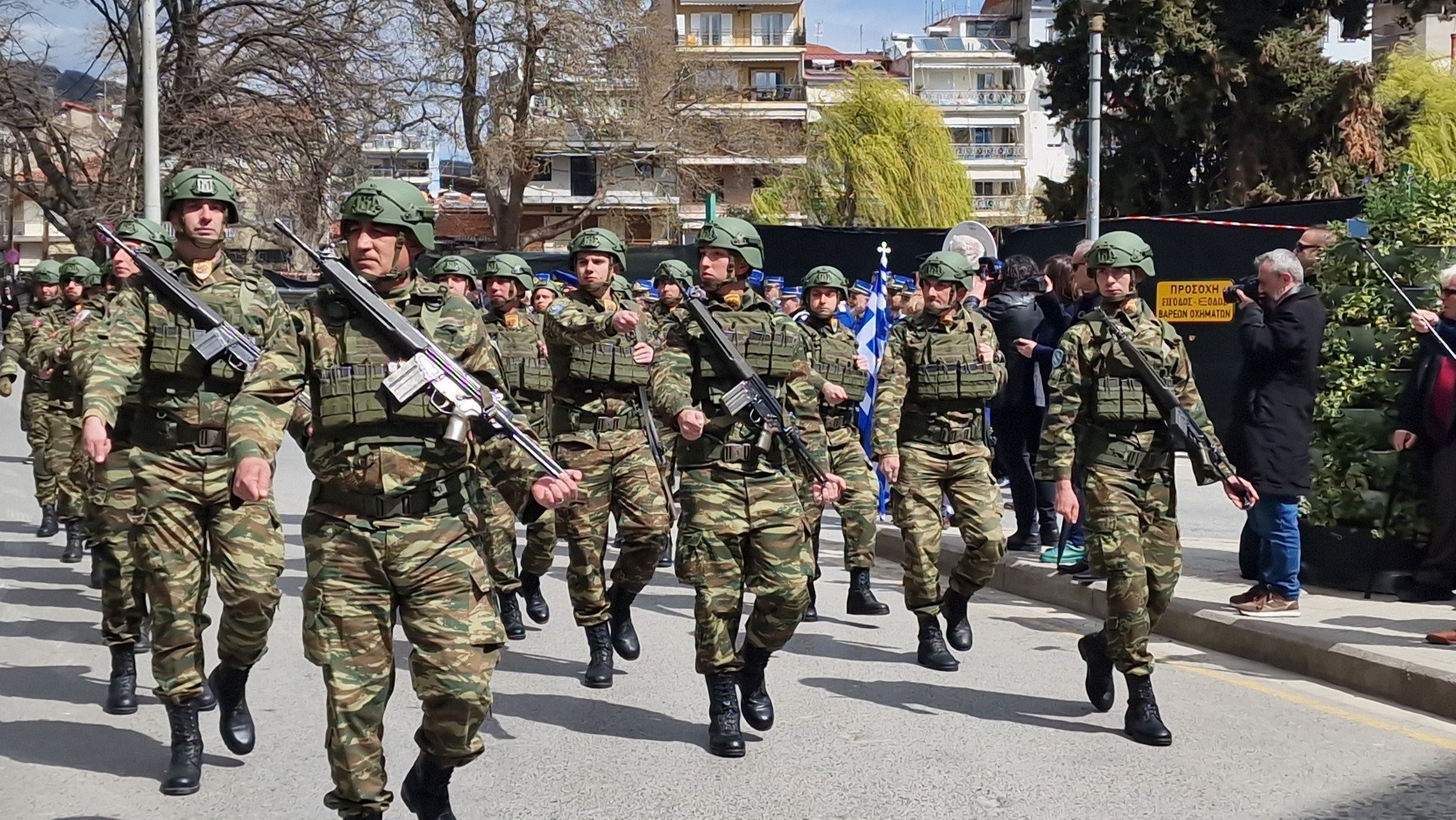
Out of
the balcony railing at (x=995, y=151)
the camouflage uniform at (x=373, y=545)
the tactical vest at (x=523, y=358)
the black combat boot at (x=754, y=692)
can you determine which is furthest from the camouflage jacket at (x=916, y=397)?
the balcony railing at (x=995, y=151)

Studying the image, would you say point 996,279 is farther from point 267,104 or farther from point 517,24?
point 517,24

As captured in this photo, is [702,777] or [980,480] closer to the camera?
[702,777]

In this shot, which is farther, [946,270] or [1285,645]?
[946,270]

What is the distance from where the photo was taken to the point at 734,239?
6555mm

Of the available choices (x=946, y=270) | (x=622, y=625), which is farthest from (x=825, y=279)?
(x=622, y=625)

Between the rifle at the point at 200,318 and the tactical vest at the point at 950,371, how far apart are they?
11.0 feet

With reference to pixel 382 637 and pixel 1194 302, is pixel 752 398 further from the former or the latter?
pixel 1194 302

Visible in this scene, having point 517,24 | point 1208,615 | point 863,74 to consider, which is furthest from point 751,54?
point 1208,615

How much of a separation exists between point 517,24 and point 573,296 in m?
30.5

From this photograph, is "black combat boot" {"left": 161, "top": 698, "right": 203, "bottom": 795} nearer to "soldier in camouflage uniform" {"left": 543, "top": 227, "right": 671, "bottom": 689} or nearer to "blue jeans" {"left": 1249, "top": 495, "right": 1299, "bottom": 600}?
"soldier in camouflage uniform" {"left": 543, "top": 227, "right": 671, "bottom": 689}

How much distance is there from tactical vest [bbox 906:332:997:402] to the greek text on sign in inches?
331

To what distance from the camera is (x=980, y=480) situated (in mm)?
7980

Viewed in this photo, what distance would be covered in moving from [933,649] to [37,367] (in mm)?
7435

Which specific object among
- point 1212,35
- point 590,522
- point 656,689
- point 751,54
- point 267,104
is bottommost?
point 656,689
